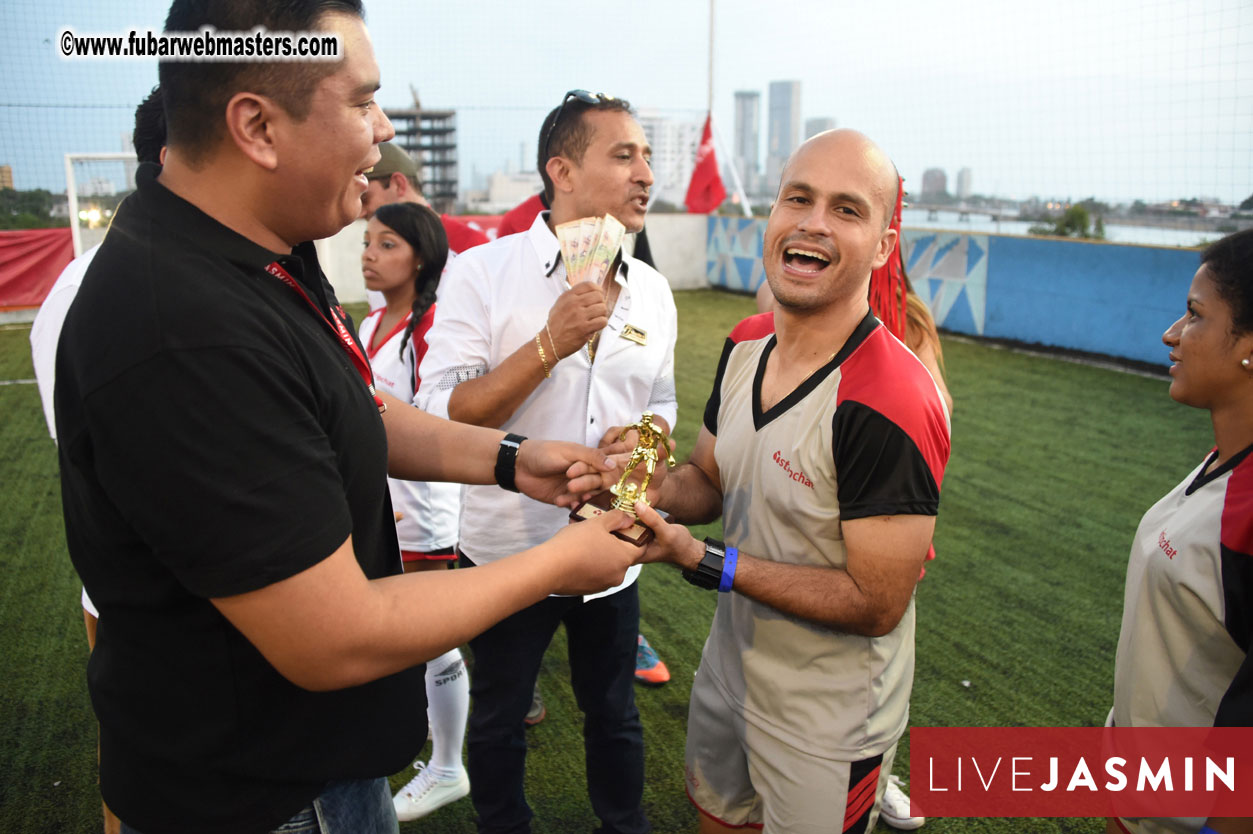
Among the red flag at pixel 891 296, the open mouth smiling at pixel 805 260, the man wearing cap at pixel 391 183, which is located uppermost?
the man wearing cap at pixel 391 183

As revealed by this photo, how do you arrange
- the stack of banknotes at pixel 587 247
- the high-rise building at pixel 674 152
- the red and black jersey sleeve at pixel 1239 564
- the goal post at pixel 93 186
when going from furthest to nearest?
the high-rise building at pixel 674 152 → the goal post at pixel 93 186 → the stack of banknotes at pixel 587 247 → the red and black jersey sleeve at pixel 1239 564

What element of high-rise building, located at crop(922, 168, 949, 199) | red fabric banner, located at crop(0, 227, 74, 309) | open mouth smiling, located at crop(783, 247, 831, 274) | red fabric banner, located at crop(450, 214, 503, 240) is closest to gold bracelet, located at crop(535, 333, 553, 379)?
open mouth smiling, located at crop(783, 247, 831, 274)

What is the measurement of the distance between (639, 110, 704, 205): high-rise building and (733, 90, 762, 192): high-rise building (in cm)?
109

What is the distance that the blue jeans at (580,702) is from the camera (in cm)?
251

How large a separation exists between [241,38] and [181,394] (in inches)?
20.6

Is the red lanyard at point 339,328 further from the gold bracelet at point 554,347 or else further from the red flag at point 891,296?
the red flag at point 891,296

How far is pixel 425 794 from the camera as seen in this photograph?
9.98 ft

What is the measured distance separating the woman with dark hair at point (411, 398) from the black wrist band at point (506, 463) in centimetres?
101

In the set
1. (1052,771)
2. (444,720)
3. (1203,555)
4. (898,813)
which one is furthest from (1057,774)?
(444,720)

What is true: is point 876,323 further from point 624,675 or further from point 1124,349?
point 1124,349

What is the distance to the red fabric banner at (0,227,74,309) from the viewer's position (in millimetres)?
12320

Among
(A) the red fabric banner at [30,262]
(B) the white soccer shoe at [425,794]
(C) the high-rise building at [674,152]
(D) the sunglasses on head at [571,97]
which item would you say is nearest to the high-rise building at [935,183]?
(C) the high-rise building at [674,152]

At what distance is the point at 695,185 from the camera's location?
55.9ft

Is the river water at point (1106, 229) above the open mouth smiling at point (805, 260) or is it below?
above
